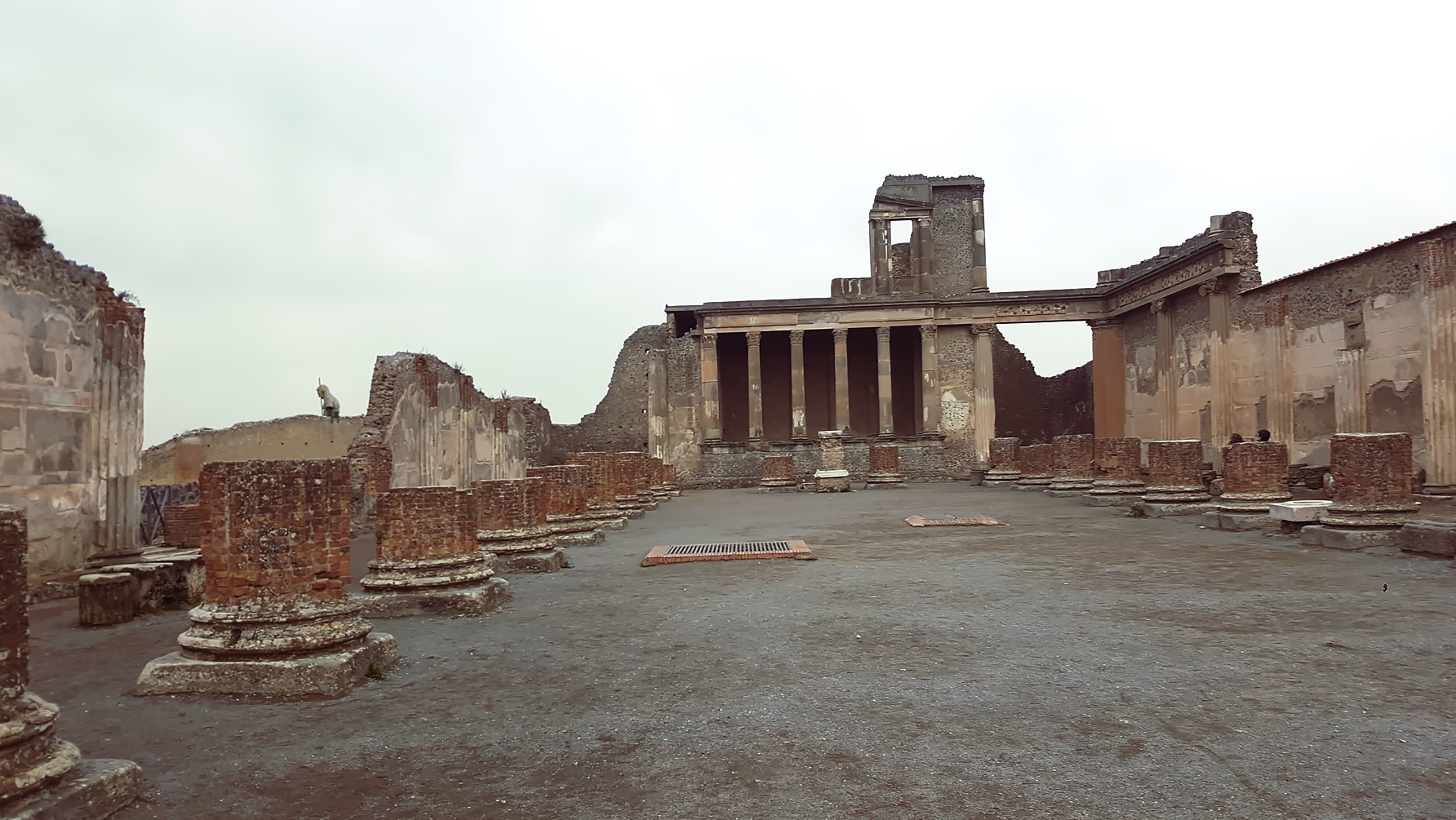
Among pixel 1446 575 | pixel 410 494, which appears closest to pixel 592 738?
pixel 410 494

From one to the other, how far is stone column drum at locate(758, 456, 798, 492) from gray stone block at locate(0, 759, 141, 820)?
20.8m

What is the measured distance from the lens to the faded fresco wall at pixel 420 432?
1184 centimetres

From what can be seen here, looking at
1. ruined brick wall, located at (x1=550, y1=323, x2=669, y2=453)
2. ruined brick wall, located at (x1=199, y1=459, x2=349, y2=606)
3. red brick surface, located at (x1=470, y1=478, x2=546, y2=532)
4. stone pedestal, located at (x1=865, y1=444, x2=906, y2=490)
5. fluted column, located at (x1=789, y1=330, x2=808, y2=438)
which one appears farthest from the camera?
ruined brick wall, located at (x1=550, y1=323, x2=669, y2=453)

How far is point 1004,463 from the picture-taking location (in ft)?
74.6

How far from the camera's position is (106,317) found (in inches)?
325

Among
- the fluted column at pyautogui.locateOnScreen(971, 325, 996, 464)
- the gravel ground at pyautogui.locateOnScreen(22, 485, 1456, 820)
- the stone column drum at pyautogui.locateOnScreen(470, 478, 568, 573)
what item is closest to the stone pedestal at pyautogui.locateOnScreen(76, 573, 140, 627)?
the gravel ground at pyautogui.locateOnScreen(22, 485, 1456, 820)

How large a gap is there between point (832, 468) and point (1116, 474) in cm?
849

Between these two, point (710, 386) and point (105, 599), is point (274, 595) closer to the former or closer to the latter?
point (105, 599)

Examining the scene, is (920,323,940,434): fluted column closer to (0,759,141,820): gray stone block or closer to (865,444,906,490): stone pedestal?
(865,444,906,490): stone pedestal

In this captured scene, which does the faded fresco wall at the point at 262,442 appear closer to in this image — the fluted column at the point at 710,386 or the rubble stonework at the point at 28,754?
the fluted column at the point at 710,386

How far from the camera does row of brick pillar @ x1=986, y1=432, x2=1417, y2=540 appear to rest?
8742mm

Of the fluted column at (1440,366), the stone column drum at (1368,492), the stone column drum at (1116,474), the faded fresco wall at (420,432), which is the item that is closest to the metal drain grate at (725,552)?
the faded fresco wall at (420,432)

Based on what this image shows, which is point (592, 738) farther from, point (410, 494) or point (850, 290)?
point (850, 290)

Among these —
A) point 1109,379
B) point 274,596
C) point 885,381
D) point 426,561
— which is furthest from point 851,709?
point 1109,379
